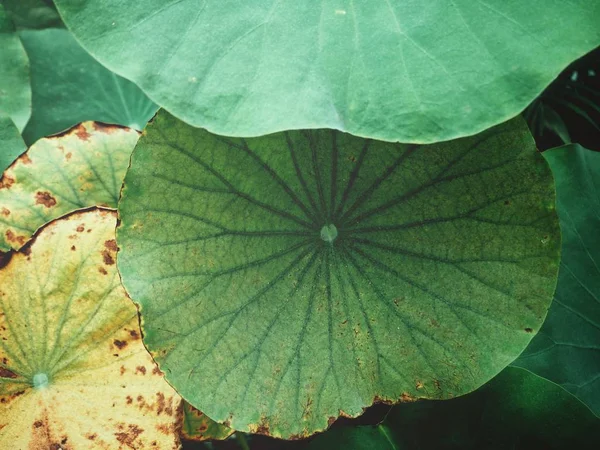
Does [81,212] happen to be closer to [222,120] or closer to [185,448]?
[222,120]

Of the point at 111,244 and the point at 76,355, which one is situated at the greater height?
the point at 111,244

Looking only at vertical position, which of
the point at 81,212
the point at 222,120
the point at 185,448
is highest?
the point at 222,120

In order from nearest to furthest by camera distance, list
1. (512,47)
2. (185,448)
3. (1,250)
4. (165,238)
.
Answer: (512,47)
(165,238)
(1,250)
(185,448)

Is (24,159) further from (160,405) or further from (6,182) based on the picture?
(160,405)

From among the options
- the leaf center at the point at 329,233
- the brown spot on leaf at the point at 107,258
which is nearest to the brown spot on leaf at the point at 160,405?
the brown spot on leaf at the point at 107,258

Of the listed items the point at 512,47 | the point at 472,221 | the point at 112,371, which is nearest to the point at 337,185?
the point at 472,221

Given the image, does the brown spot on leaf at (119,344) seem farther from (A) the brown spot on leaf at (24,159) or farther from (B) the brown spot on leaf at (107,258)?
(A) the brown spot on leaf at (24,159)

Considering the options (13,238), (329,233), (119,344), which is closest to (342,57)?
(329,233)
